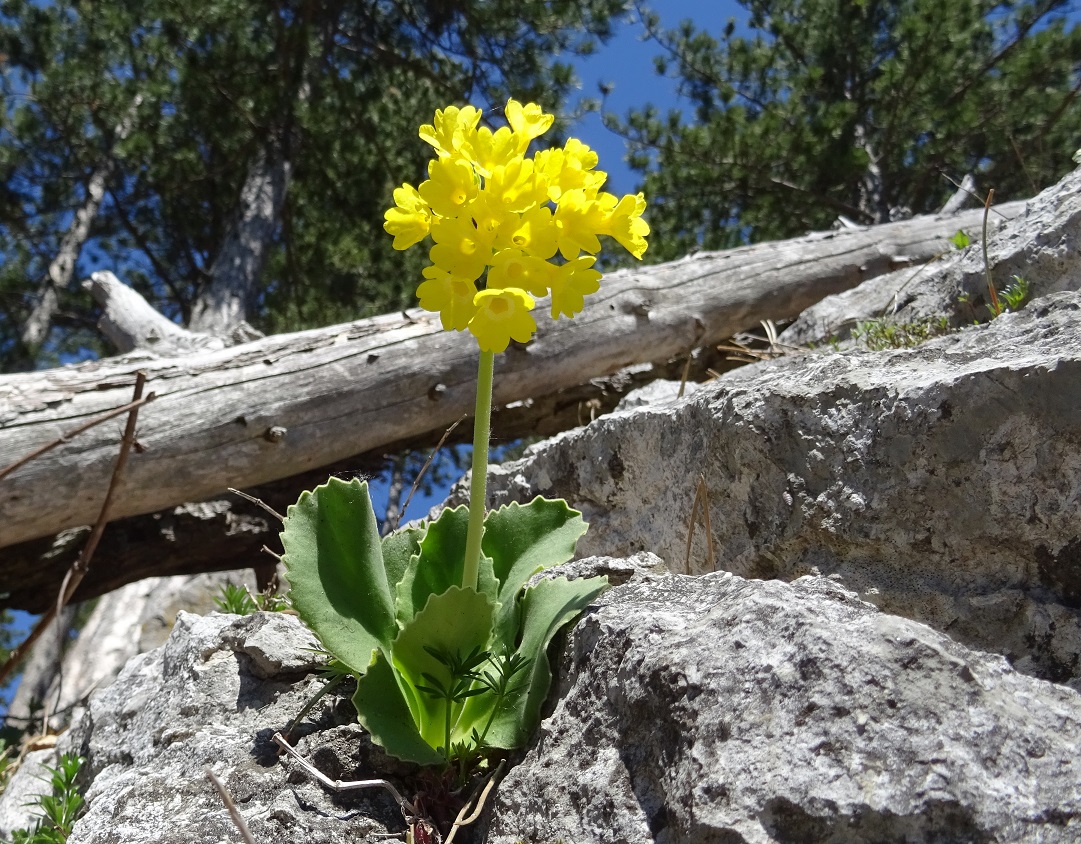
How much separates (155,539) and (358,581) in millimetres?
2090

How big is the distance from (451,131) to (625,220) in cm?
28

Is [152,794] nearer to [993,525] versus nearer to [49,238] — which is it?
[993,525]

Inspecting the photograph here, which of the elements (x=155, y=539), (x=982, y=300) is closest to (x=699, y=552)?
(x=982, y=300)

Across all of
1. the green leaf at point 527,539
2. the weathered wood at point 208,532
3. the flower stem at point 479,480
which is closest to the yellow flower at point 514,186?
the flower stem at point 479,480

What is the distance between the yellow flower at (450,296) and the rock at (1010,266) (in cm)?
138

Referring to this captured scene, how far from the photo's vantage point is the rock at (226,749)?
1.24m

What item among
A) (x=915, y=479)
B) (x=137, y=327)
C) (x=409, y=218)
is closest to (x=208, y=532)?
(x=137, y=327)

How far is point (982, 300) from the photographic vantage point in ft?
7.20

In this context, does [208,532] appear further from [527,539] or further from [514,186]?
[514,186]

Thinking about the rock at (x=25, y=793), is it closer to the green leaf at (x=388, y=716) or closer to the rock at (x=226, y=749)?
the rock at (x=226, y=749)

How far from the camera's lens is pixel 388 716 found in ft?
4.19

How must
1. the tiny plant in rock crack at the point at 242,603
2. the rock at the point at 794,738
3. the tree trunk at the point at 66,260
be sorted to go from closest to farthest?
the rock at the point at 794,738
the tiny plant in rock crack at the point at 242,603
the tree trunk at the point at 66,260

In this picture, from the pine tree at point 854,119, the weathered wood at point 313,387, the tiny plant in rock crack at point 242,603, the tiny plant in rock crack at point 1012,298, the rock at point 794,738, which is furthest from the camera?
the pine tree at point 854,119

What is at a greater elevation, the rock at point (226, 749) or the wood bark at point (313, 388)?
the wood bark at point (313, 388)
